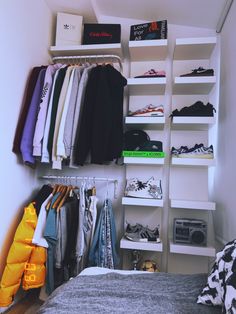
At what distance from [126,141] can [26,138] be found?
74cm

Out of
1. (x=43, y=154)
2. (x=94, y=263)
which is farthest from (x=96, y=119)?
(x=94, y=263)

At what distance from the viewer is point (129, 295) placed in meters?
0.87

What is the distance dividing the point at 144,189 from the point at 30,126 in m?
0.92

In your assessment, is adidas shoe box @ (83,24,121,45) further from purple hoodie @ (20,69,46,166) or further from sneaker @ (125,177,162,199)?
sneaker @ (125,177,162,199)

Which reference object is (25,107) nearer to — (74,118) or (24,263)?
(74,118)

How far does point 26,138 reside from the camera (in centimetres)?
156

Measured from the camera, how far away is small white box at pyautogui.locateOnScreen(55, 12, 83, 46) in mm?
1930

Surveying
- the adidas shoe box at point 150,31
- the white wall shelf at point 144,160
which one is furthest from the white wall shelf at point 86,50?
the white wall shelf at point 144,160

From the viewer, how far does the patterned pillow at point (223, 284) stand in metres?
0.69

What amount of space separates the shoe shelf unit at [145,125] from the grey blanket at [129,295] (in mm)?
629

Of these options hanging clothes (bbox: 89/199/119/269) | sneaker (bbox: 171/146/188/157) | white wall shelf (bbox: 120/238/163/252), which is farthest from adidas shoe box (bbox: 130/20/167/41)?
white wall shelf (bbox: 120/238/163/252)

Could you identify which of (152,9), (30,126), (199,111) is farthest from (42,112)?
(152,9)

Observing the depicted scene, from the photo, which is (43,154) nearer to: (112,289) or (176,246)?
(112,289)

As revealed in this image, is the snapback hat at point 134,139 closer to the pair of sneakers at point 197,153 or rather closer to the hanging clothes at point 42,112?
the pair of sneakers at point 197,153
